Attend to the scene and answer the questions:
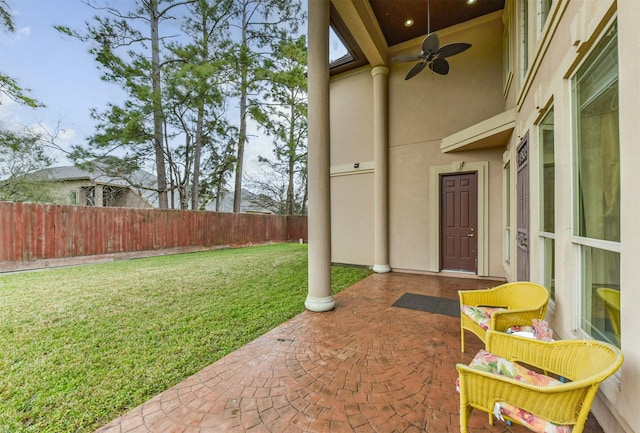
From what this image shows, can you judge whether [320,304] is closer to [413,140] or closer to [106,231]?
[413,140]

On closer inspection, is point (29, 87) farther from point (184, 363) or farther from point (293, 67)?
point (184, 363)

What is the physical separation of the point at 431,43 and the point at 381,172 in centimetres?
279

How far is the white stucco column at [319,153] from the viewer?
3662mm

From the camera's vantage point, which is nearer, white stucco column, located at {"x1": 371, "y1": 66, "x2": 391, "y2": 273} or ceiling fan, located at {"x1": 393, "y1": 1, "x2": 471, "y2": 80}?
ceiling fan, located at {"x1": 393, "y1": 1, "x2": 471, "y2": 80}

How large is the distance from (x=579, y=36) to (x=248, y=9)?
15181mm

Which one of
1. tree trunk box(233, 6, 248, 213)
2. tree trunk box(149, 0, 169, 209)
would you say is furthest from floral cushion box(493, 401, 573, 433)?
tree trunk box(233, 6, 248, 213)

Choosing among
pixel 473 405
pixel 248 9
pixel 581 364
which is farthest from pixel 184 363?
pixel 248 9

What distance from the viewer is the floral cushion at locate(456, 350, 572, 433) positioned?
1190 mm

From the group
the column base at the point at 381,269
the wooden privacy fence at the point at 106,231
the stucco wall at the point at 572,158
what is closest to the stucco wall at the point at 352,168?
Result: the column base at the point at 381,269

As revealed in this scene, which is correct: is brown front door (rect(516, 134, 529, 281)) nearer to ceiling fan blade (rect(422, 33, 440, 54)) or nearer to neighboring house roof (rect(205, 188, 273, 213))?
ceiling fan blade (rect(422, 33, 440, 54))

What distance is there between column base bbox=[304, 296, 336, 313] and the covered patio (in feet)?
1.11

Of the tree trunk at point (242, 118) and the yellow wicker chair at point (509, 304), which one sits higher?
the tree trunk at point (242, 118)

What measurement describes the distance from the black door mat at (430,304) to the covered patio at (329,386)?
37cm

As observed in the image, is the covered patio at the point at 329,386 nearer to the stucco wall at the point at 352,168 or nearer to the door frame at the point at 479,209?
the door frame at the point at 479,209
